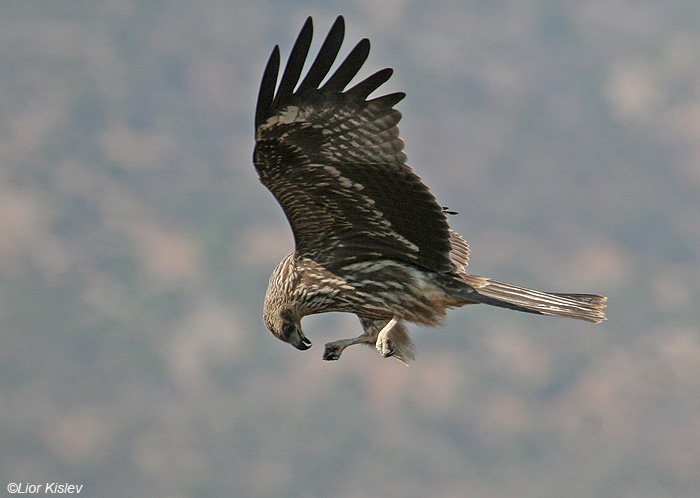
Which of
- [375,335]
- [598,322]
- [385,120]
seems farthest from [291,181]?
[598,322]

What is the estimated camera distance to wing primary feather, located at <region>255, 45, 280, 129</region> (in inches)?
295

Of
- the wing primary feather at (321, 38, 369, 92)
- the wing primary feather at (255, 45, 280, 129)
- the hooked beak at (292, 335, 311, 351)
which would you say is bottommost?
the hooked beak at (292, 335, 311, 351)

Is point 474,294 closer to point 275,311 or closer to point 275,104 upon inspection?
point 275,311

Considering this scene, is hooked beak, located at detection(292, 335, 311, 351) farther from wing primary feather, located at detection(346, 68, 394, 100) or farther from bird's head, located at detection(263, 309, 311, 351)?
wing primary feather, located at detection(346, 68, 394, 100)

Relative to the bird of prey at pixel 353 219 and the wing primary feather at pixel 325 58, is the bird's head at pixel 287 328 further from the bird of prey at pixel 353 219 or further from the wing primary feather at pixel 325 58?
the wing primary feather at pixel 325 58

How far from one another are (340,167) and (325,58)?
0.92 m

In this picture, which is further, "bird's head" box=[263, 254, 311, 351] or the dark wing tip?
"bird's head" box=[263, 254, 311, 351]

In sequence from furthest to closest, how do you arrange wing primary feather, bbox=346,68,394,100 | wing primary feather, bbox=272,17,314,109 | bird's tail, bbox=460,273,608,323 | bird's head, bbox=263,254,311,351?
bird's head, bbox=263,254,311,351, bird's tail, bbox=460,273,608,323, wing primary feather, bbox=346,68,394,100, wing primary feather, bbox=272,17,314,109

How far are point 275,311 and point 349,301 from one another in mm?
678

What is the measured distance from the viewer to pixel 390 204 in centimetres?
830

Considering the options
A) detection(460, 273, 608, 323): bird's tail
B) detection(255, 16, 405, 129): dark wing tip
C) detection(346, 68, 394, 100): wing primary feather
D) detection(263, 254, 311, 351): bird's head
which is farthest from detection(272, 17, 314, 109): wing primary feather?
detection(460, 273, 608, 323): bird's tail

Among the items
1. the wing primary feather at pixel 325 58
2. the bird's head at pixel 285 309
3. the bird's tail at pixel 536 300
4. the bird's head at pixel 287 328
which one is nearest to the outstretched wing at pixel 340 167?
the wing primary feather at pixel 325 58

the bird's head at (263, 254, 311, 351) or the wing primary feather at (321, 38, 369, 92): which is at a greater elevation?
the wing primary feather at (321, 38, 369, 92)

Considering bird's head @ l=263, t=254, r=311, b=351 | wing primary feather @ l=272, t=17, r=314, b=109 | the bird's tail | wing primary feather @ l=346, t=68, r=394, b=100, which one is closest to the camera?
Result: wing primary feather @ l=272, t=17, r=314, b=109
